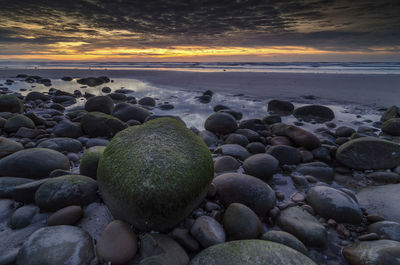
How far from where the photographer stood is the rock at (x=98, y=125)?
14.3ft

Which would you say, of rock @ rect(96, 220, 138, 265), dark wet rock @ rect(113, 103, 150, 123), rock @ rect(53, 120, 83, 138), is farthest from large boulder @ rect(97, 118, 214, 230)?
dark wet rock @ rect(113, 103, 150, 123)

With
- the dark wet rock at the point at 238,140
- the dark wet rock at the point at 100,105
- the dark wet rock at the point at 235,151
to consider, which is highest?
the dark wet rock at the point at 100,105

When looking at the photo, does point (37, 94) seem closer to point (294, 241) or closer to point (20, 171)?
point (20, 171)

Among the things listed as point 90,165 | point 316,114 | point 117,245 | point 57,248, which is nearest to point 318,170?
point 117,245

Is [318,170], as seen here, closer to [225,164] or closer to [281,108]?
[225,164]


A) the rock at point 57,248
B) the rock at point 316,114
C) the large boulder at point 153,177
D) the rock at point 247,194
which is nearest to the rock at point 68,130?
the large boulder at point 153,177

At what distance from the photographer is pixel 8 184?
2.31 metres

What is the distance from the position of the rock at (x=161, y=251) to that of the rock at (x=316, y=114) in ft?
17.9

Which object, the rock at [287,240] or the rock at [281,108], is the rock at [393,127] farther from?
the rock at [287,240]

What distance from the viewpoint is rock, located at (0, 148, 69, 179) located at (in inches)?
100.0

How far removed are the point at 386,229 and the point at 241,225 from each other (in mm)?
1308

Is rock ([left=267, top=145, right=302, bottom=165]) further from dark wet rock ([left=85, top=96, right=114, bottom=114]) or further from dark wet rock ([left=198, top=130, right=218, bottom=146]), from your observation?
dark wet rock ([left=85, top=96, right=114, bottom=114])

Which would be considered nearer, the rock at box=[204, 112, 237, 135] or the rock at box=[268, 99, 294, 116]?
the rock at box=[204, 112, 237, 135]

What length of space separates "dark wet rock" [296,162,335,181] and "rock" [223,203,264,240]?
5.39 feet
